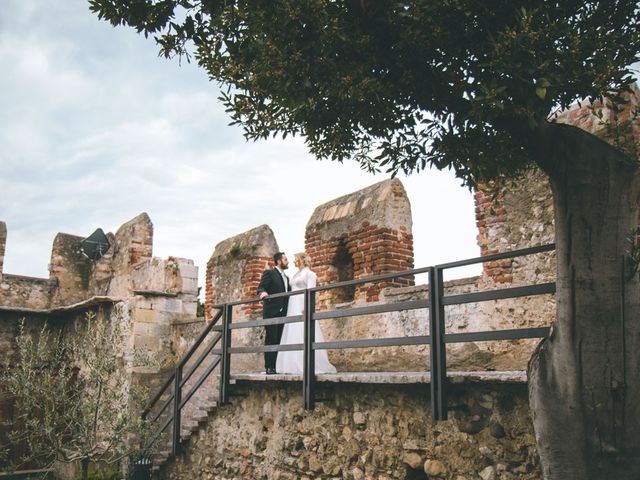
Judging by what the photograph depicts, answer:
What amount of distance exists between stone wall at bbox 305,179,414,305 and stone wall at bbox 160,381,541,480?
1875mm

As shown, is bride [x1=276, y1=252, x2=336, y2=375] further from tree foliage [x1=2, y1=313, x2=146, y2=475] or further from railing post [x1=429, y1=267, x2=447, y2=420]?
railing post [x1=429, y1=267, x2=447, y2=420]

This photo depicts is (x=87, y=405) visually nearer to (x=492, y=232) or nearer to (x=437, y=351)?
(x=437, y=351)

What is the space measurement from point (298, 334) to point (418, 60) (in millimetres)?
4995

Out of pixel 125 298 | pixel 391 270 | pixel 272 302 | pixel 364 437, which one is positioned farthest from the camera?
pixel 125 298

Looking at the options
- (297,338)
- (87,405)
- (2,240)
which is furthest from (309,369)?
(2,240)

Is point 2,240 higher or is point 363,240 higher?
point 2,240

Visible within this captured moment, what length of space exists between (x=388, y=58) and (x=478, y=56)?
0.56 metres

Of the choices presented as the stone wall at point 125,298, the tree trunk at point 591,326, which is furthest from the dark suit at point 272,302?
the tree trunk at point 591,326

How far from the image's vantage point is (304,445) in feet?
22.7

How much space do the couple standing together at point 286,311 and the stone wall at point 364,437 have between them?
0.55m

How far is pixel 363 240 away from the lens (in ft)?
27.6

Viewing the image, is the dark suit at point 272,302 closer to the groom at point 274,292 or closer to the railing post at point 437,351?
the groom at point 274,292

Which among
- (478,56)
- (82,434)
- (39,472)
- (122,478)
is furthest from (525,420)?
(39,472)

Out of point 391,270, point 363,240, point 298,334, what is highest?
point 363,240
